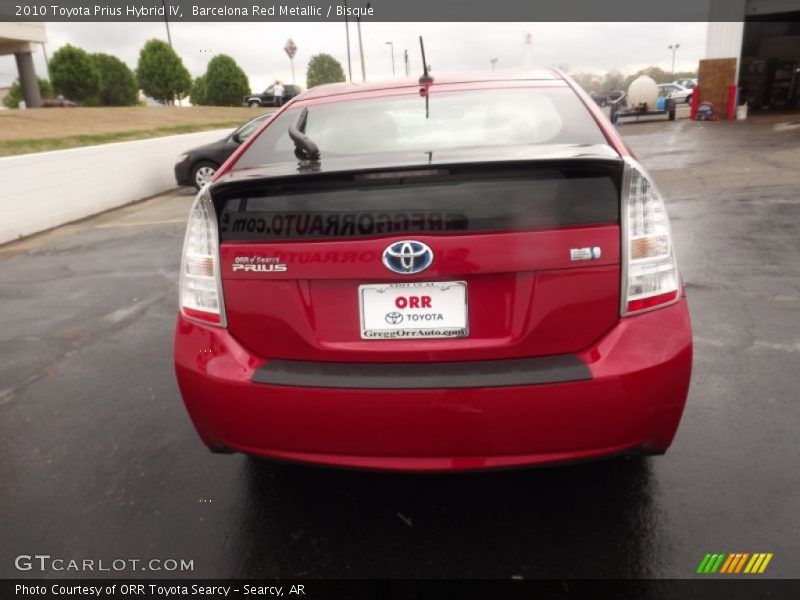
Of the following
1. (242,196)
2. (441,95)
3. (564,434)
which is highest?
(441,95)

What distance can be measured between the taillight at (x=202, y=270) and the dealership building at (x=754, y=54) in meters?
27.8

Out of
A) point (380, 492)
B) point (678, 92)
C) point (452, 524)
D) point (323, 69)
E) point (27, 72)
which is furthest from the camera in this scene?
point (323, 69)

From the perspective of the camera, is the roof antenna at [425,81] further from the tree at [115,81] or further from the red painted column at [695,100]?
the tree at [115,81]

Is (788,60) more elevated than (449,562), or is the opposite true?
(788,60)

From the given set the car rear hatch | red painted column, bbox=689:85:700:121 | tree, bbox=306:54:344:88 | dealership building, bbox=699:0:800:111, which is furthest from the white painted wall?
tree, bbox=306:54:344:88

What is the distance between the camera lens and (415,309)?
200 cm

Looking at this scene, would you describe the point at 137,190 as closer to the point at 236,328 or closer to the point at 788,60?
the point at 236,328

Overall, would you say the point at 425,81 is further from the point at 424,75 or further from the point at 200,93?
the point at 200,93

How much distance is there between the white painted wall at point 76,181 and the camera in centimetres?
951

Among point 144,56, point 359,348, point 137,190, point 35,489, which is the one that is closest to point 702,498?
point 359,348

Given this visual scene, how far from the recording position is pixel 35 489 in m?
2.81

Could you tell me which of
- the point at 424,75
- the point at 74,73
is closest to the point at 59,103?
the point at 74,73

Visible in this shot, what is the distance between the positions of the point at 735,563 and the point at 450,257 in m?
1.44

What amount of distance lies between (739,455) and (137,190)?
515 inches
